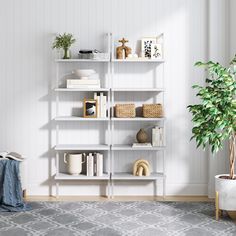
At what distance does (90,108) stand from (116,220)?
1.34 m

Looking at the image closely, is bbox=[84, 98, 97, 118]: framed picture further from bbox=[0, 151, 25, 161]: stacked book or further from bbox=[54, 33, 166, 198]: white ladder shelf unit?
bbox=[0, 151, 25, 161]: stacked book

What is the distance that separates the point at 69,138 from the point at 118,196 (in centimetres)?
85

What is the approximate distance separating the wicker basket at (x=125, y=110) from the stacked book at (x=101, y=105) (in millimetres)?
131

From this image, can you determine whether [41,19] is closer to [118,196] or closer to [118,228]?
[118,196]

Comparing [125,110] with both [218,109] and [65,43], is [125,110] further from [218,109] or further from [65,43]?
[218,109]

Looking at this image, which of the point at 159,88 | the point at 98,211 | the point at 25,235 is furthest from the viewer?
the point at 159,88

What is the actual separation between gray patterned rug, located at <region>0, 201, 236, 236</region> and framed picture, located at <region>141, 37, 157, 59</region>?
5.21ft

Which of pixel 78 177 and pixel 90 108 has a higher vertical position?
pixel 90 108

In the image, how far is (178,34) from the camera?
519cm

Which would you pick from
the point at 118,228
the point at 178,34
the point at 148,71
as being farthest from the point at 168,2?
the point at 118,228

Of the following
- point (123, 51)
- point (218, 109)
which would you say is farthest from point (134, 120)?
point (218, 109)

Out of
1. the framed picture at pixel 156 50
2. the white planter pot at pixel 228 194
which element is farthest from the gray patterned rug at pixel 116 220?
the framed picture at pixel 156 50

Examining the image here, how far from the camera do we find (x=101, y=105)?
199 inches

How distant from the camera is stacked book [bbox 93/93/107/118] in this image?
16.6 ft
